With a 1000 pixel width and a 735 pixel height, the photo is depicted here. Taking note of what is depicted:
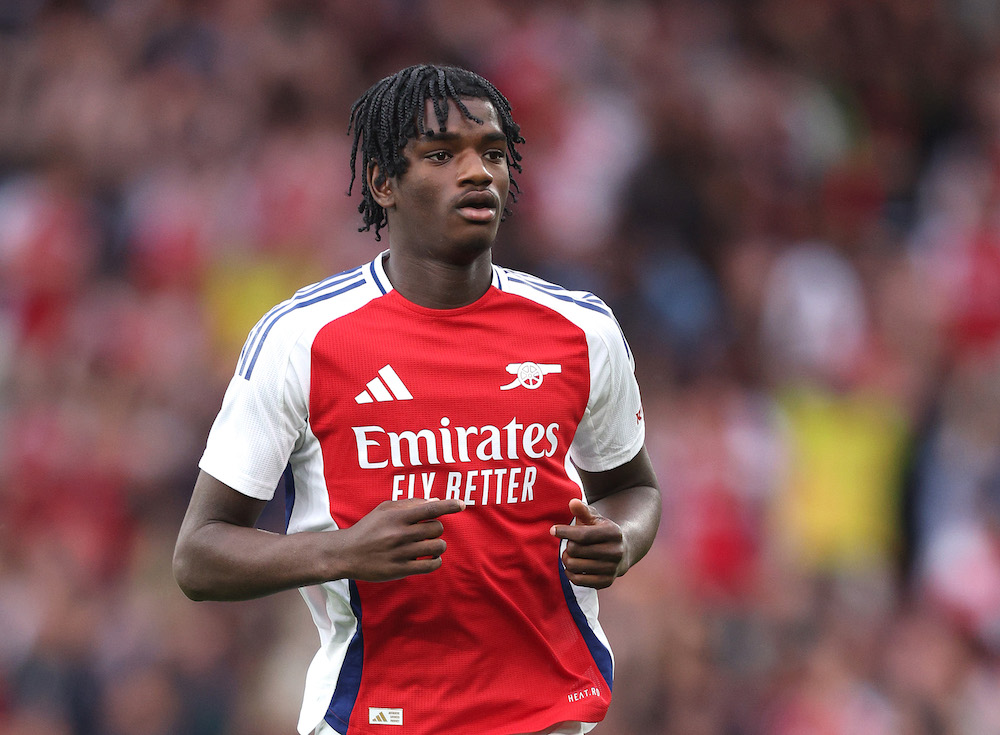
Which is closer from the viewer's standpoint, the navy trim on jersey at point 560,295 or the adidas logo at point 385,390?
the adidas logo at point 385,390

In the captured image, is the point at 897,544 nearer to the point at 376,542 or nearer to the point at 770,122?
the point at 770,122

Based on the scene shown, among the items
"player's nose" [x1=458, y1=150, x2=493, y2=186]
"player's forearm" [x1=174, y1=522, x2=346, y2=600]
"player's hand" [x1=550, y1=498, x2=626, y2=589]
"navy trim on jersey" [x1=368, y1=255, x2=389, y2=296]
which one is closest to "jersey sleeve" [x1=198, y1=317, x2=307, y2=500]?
"player's forearm" [x1=174, y1=522, x2=346, y2=600]

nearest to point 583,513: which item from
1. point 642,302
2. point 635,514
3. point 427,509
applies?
point 427,509

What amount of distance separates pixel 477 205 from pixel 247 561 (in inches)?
40.6

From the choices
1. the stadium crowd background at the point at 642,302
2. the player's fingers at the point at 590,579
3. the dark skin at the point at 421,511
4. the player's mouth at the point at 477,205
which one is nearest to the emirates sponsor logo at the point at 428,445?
the dark skin at the point at 421,511

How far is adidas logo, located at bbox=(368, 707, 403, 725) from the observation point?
3.27 m

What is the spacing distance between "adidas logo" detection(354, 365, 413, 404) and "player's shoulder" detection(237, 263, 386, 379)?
0.65ft

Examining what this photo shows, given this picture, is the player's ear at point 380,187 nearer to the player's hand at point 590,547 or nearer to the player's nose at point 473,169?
the player's nose at point 473,169

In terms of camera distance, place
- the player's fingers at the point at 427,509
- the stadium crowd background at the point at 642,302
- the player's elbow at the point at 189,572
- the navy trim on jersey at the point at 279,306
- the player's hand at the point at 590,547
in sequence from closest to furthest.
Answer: the player's fingers at the point at 427,509
the player's hand at the point at 590,547
the player's elbow at the point at 189,572
the navy trim on jersey at the point at 279,306
the stadium crowd background at the point at 642,302

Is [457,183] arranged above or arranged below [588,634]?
above

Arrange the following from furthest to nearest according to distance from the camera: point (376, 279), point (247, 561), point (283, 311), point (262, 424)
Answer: point (376, 279)
point (283, 311)
point (262, 424)
point (247, 561)

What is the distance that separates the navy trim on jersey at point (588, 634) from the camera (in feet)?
11.4

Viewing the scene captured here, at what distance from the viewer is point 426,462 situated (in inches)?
130

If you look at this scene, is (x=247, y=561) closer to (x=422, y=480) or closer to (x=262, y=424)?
(x=262, y=424)
